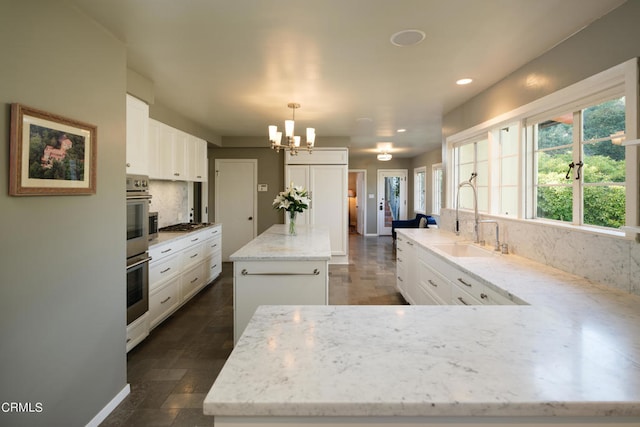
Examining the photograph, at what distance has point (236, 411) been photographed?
2.42 feet

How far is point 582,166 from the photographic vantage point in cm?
223

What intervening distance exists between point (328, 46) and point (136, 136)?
177 cm

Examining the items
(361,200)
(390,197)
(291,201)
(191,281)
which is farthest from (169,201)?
(390,197)

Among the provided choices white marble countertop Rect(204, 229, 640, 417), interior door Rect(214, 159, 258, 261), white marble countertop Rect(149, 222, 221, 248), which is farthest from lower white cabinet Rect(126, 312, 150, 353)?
interior door Rect(214, 159, 258, 261)

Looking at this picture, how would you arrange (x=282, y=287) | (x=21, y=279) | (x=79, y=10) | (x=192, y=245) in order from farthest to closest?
(x=192, y=245) < (x=282, y=287) < (x=79, y=10) < (x=21, y=279)

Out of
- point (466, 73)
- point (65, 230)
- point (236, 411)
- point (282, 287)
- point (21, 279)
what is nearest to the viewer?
point (236, 411)

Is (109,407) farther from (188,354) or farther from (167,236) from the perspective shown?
(167,236)

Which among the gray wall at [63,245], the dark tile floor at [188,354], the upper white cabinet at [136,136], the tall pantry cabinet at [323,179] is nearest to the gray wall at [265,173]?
the tall pantry cabinet at [323,179]

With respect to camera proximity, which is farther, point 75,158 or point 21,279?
point 75,158

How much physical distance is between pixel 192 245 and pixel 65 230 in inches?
99.5

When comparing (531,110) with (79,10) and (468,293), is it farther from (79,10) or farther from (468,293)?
(79,10)

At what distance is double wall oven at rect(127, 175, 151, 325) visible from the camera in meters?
2.74

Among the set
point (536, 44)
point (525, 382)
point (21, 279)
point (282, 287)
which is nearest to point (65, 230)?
point (21, 279)

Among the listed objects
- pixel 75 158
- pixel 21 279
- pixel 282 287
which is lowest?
pixel 282 287
